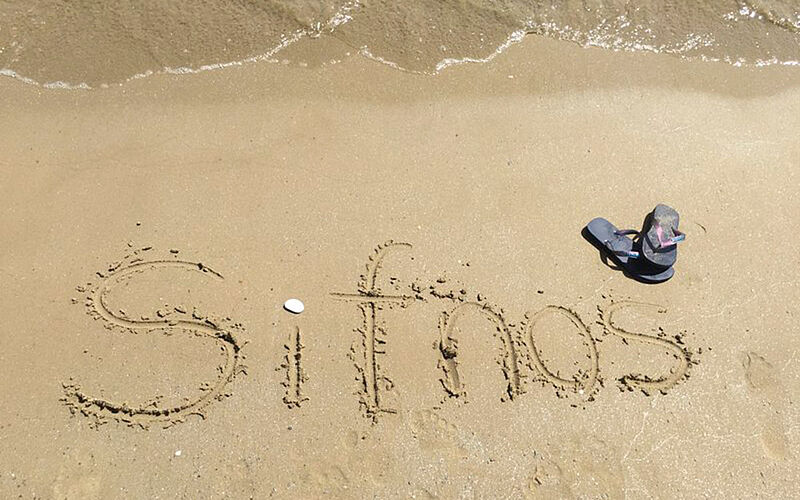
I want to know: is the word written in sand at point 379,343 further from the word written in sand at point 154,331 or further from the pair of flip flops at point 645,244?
the pair of flip flops at point 645,244

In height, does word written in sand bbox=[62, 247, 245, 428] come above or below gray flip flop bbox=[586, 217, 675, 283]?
below

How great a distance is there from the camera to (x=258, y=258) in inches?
149

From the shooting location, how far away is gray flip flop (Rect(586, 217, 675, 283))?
3.92 metres

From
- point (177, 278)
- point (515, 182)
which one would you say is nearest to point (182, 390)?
point (177, 278)

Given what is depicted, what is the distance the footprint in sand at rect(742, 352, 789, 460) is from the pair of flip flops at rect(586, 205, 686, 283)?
0.74 metres

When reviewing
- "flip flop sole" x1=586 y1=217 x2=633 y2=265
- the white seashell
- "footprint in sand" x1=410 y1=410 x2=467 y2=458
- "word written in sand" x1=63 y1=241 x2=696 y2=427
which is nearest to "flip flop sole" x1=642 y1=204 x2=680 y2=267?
"flip flop sole" x1=586 y1=217 x2=633 y2=265

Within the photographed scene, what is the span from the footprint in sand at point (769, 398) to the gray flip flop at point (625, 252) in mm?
714

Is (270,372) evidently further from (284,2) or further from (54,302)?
(284,2)

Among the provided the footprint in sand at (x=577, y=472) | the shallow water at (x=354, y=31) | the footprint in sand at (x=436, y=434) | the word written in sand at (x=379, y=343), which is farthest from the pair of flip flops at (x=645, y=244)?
the shallow water at (x=354, y=31)

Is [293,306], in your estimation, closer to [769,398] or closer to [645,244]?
[645,244]

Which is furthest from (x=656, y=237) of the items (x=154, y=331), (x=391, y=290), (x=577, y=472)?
(x=154, y=331)

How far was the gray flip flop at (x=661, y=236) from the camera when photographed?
3.94 metres

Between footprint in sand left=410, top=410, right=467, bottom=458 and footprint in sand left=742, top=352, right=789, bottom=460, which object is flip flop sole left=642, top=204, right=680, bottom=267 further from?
footprint in sand left=410, top=410, right=467, bottom=458

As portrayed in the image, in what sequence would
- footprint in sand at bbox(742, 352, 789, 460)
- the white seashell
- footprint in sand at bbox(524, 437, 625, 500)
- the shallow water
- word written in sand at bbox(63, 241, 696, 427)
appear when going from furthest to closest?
the shallow water
the white seashell
footprint in sand at bbox(742, 352, 789, 460)
word written in sand at bbox(63, 241, 696, 427)
footprint in sand at bbox(524, 437, 625, 500)
